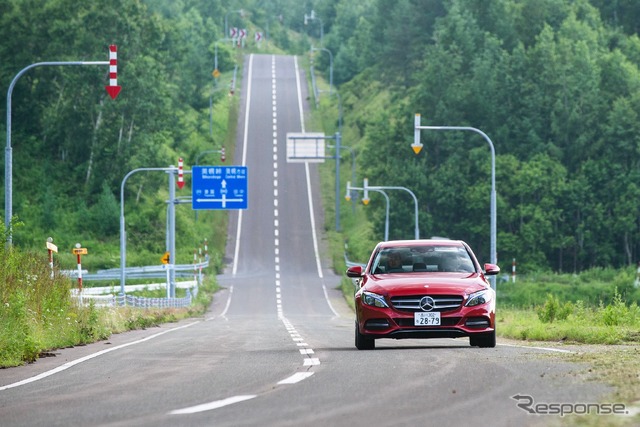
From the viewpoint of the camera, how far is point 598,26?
111562mm

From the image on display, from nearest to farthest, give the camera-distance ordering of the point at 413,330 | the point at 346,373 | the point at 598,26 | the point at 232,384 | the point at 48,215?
the point at 232,384 < the point at 346,373 < the point at 413,330 < the point at 48,215 < the point at 598,26

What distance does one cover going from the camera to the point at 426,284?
1997cm

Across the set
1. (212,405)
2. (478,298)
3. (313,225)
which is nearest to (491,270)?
(478,298)

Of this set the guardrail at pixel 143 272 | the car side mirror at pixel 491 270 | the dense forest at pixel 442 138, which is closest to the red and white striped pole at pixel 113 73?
the car side mirror at pixel 491 270

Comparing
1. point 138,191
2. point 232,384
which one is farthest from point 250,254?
point 232,384

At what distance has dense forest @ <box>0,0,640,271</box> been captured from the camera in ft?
295

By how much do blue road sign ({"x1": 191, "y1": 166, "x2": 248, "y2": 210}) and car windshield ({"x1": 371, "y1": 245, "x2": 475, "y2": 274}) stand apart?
43.1 m

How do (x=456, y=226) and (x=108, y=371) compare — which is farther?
(x=456, y=226)

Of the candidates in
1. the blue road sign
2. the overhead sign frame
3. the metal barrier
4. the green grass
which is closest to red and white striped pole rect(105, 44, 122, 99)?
the green grass

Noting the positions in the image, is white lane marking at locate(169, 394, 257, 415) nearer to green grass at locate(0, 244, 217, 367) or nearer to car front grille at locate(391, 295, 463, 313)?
green grass at locate(0, 244, 217, 367)

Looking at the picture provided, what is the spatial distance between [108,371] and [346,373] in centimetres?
327

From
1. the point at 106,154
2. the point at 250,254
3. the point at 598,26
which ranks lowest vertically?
the point at 250,254

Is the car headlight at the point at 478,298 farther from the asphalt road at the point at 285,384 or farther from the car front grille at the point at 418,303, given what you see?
the asphalt road at the point at 285,384

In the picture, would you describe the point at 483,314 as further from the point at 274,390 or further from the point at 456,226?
the point at 456,226
